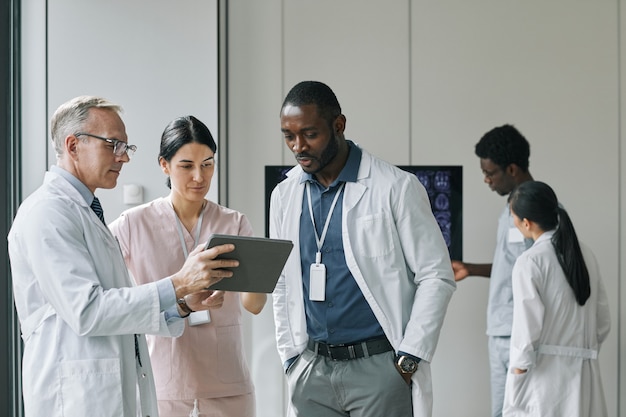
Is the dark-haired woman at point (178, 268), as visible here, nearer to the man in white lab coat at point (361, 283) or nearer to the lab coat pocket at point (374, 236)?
the man in white lab coat at point (361, 283)

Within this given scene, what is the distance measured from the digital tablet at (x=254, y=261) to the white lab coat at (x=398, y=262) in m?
0.28

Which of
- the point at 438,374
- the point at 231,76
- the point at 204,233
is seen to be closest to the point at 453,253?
the point at 438,374

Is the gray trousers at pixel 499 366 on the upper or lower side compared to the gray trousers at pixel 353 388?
lower

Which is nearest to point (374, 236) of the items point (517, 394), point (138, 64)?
point (517, 394)

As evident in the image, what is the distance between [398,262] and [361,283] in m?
0.14

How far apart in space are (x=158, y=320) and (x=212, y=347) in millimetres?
704

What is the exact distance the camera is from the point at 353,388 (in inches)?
99.8

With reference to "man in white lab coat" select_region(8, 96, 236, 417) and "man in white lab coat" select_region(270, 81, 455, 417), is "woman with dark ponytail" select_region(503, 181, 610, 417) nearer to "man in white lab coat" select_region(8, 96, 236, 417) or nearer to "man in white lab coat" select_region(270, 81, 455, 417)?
"man in white lab coat" select_region(270, 81, 455, 417)

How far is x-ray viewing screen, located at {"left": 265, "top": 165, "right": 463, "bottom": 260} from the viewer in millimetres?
4969

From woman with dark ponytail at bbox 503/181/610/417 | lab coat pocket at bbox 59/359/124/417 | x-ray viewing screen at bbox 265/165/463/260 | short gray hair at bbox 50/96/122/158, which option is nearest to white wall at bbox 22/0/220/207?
x-ray viewing screen at bbox 265/165/463/260

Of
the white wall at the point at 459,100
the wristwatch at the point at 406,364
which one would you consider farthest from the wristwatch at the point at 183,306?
the white wall at the point at 459,100

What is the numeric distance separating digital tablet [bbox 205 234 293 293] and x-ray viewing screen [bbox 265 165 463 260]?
2.56 m

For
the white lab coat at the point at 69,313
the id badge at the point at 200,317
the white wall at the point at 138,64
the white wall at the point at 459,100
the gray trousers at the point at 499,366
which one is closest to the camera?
the white lab coat at the point at 69,313

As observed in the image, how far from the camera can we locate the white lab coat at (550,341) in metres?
3.63
